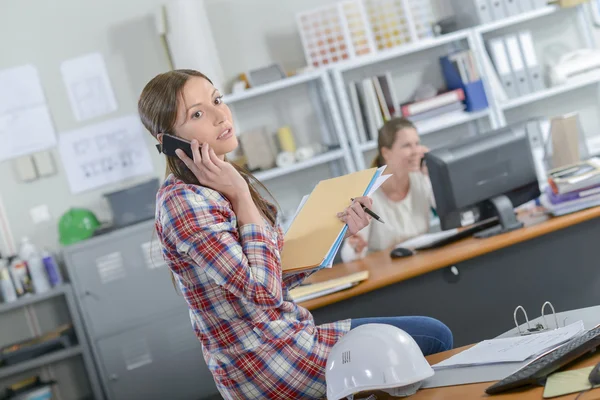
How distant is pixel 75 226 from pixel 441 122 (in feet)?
7.15

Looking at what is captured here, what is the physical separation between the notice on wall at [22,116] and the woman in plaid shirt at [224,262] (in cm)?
326

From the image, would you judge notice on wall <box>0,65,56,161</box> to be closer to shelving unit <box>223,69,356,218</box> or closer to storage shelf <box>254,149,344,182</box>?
shelving unit <box>223,69,356,218</box>

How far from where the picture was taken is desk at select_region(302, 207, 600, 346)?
272 cm

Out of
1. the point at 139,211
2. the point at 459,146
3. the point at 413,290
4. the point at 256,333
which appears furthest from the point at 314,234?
the point at 139,211

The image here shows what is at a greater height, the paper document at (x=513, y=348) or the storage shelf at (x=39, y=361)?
the paper document at (x=513, y=348)

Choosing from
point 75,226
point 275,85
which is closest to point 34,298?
point 75,226

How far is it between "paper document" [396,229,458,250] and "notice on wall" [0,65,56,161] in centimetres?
258

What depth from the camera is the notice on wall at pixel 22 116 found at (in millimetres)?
4875

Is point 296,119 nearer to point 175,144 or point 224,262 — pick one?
point 175,144

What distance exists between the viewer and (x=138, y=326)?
4637mm

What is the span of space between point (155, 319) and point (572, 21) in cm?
307

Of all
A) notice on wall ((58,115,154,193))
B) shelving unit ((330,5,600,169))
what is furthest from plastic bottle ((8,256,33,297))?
shelving unit ((330,5,600,169))

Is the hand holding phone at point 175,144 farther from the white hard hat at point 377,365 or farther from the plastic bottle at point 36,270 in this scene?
the plastic bottle at point 36,270

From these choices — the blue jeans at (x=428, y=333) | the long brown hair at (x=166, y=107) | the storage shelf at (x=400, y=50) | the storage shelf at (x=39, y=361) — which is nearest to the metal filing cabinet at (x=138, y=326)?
the storage shelf at (x=39, y=361)
